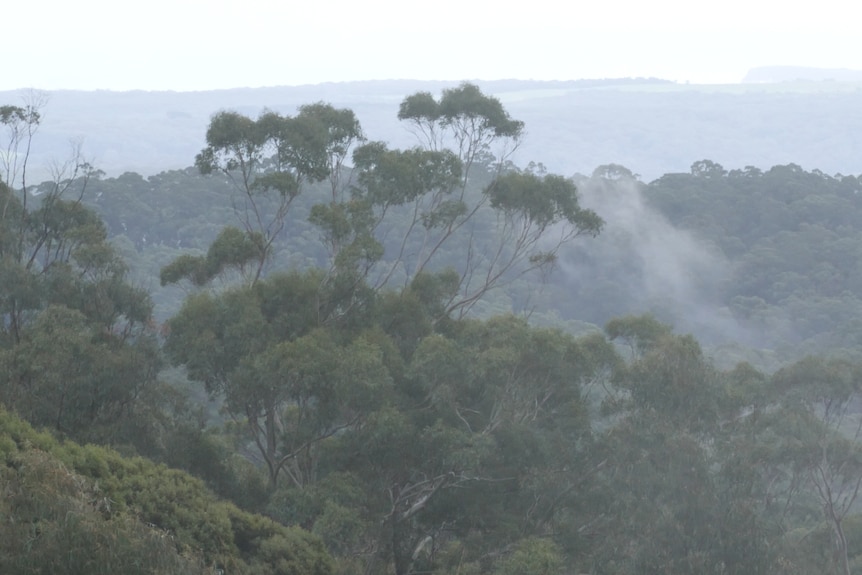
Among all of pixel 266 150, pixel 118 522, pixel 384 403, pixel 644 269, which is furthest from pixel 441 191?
pixel 644 269

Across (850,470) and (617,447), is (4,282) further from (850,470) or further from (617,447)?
(850,470)

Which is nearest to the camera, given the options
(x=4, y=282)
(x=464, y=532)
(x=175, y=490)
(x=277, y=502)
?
(x=175, y=490)

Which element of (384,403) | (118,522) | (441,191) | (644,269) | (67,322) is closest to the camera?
(118,522)

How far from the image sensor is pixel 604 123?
472 ft

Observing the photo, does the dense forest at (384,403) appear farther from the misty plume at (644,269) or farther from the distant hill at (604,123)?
the distant hill at (604,123)

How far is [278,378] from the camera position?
42.3 feet

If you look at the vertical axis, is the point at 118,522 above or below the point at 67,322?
above

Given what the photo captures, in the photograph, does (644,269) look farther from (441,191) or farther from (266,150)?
(266,150)

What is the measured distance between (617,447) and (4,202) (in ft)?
29.1

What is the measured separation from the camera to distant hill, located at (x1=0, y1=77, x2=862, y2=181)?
413 ft

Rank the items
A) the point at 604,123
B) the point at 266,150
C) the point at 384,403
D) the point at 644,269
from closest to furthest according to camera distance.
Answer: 1. the point at 384,403
2. the point at 266,150
3. the point at 644,269
4. the point at 604,123

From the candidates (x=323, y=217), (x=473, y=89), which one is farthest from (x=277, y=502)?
(x=473, y=89)

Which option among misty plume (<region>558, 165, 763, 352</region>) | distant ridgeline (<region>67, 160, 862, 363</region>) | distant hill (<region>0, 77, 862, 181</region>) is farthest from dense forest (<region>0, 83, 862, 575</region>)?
distant hill (<region>0, 77, 862, 181</region>)

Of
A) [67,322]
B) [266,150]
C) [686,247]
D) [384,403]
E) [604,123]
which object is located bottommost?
[604,123]
